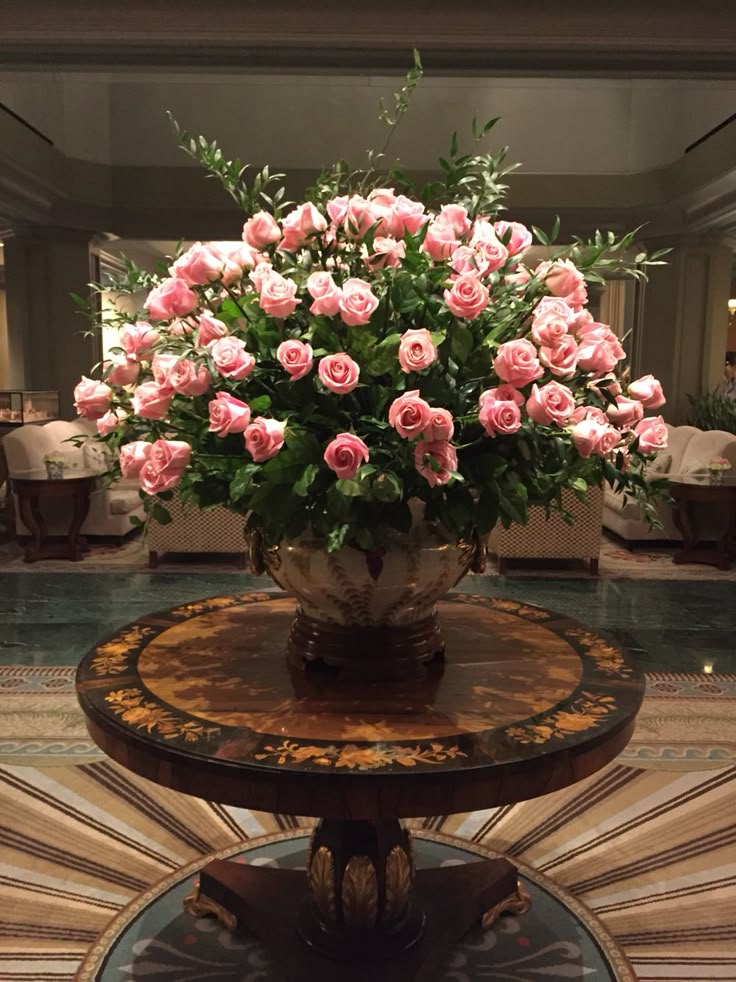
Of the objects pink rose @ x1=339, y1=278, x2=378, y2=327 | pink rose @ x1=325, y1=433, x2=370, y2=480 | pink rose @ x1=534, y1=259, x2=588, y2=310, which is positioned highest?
pink rose @ x1=534, y1=259, x2=588, y2=310

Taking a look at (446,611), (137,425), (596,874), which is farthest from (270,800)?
(596,874)

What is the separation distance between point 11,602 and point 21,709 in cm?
197

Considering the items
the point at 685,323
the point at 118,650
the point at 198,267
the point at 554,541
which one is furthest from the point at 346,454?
the point at 685,323

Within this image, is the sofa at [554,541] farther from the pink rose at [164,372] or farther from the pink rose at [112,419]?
the pink rose at [164,372]

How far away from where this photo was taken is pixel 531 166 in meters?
10.3

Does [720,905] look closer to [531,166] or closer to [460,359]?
[460,359]

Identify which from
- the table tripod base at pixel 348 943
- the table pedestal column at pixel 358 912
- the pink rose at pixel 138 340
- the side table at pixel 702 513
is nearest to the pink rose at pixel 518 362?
the pink rose at pixel 138 340

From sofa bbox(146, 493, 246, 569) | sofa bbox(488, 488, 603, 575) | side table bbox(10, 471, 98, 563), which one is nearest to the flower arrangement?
sofa bbox(488, 488, 603, 575)

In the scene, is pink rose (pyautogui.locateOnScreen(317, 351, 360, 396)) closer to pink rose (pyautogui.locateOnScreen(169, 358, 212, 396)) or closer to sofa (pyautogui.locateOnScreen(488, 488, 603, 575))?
pink rose (pyautogui.locateOnScreen(169, 358, 212, 396))

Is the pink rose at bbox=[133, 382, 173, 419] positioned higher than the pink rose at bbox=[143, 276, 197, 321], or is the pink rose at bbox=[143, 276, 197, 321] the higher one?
the pink rose at bbox=[143, 276, 197, 321]

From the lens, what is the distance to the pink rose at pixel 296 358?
58.7 inches

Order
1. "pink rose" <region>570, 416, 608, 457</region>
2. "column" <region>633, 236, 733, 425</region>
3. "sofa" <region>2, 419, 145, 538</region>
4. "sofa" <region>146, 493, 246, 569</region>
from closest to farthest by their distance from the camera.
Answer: "pink rose" <region>570, 416, 608, 457</region>, "sofa" <region>146, 493, 246, 569</region>, "sofa" <region>2, 419, 145, 538</region>, "column" <region>633, 236, 733, 425</region>

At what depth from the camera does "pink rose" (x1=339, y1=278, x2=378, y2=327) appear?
1.48m

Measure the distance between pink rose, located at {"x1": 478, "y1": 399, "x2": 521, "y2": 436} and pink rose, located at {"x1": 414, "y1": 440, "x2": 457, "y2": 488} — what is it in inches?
3.2
